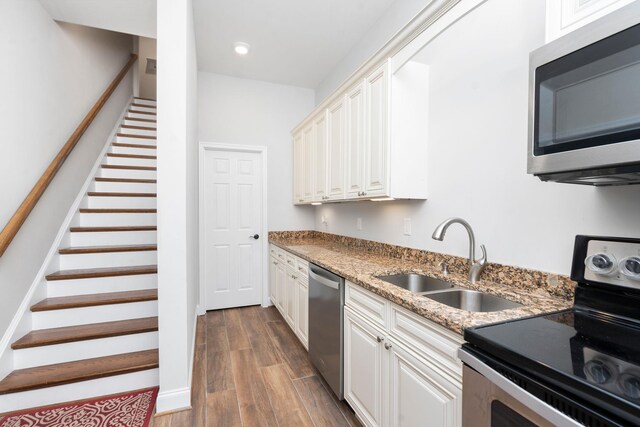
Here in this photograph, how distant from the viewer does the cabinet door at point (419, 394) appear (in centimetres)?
110

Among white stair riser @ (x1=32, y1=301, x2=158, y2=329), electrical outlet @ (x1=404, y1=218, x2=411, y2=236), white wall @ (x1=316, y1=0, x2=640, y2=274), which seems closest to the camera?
white wall @ (x1=316, y1=0, x2=640, y2=274)

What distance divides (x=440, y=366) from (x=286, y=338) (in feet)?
6.97

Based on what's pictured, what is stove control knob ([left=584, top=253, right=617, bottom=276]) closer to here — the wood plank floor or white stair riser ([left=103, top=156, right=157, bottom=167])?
the wood plank floor

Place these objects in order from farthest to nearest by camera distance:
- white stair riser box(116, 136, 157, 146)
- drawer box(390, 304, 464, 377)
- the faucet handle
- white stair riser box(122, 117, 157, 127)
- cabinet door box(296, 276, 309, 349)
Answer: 1. white stair riser box(122, 117, 157, 127)
2. white stair riser box(116, 136, 157, 146)
3. cabinet door box(296, 276, 309, 349)
4. the faucet handle
5. drawer box(390, 304, 464, 377)

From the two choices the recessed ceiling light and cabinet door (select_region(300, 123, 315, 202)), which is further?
cabinet door (select_region(300, 123, 315, 202))

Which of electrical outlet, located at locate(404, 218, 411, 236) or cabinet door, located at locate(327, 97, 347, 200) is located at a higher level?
cabinet door, located at locate(327, 97, 347, 200)

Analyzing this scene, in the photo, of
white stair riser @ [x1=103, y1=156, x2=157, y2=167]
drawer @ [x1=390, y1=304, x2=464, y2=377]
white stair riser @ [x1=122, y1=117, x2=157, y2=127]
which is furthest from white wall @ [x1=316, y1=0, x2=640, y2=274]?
white stair riser @ [x1=122, y1=117, x2=157, y2=127]

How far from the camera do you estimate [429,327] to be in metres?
1.21

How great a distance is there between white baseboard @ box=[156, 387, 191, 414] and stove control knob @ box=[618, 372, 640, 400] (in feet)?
7.18

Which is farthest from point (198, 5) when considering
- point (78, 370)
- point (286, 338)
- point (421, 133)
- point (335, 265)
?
point (286, 338)

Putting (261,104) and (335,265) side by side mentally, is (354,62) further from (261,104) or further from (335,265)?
(335,265)

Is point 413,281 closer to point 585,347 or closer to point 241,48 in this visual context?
point 585,347

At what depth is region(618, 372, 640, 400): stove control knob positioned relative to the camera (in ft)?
1.95

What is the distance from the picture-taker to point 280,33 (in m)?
3.02
